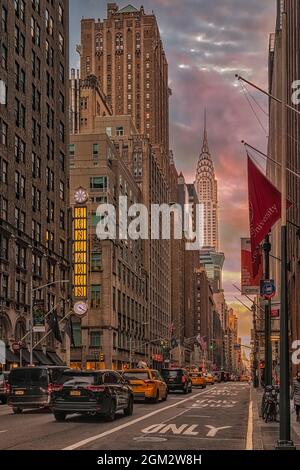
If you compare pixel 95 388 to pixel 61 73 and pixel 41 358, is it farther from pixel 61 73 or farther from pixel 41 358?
pixel 61 73

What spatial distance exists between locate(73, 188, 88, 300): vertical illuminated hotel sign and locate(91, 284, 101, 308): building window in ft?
39.9

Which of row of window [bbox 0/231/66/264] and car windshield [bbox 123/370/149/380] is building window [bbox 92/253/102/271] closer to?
row of window [bbox 0/231/66/264]

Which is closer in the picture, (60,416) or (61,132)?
(60,416)

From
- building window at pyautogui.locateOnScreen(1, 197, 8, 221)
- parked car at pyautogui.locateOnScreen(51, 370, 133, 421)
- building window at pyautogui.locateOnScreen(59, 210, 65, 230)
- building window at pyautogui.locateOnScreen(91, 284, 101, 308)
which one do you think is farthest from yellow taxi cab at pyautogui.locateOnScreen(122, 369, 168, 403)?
building window at pyautogui.locateOnScreen(91, 284, 101, 308)

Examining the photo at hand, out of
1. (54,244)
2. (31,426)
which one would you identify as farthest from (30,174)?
(31,426)

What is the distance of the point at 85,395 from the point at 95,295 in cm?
8723

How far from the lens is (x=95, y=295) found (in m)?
111

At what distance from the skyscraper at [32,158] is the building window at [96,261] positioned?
2880 centimetres

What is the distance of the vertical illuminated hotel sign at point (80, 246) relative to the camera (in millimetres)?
93750

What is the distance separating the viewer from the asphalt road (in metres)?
17.7

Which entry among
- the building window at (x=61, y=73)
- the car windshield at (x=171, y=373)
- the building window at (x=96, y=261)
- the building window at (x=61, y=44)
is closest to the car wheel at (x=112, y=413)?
the car windshield at (x=171, y=373)

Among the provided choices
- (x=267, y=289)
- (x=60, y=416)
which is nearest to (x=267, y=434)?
(x=60, y=416)

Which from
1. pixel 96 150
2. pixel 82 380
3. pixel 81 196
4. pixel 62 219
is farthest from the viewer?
pixel 96 150
